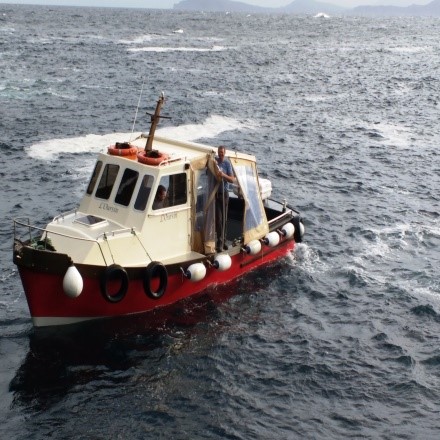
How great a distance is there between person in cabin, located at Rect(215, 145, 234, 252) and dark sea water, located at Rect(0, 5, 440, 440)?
5.84 feet

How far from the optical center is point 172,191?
63.0 feet

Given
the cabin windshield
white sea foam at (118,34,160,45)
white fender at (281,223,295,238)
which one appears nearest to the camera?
the cabin windshield

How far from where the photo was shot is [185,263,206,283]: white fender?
62.5ft

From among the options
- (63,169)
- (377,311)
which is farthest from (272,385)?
(63,169)

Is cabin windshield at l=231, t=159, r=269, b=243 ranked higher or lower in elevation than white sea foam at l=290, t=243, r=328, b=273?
higher

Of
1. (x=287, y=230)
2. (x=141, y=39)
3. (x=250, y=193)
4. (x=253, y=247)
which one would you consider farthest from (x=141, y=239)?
(x=141, y=39)

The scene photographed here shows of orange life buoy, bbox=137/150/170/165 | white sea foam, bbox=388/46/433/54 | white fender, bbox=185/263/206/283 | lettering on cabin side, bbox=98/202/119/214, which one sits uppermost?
orange life buoy, bbox=137/150/170/165

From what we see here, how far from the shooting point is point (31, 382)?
635 inches

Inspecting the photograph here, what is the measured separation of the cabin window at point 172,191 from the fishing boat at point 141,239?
0.09 feet

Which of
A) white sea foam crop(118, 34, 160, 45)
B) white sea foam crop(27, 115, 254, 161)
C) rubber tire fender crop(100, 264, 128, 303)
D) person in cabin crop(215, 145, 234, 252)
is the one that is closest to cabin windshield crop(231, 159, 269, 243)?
person in cabin crop(215, 145, 234, 252)

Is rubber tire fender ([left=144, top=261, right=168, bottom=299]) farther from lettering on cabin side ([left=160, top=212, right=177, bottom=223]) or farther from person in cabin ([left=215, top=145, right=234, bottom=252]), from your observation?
person in cabin ([left=215, top=145, right=234, bottom=252])

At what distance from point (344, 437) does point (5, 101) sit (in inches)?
1571

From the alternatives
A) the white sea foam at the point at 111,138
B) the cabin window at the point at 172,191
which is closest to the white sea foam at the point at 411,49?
the white sea foam at the point at 111,138

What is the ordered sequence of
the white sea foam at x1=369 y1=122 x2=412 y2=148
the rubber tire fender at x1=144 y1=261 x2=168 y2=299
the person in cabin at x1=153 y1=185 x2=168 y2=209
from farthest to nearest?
the white sea foam at x1=369 y1=122 x2=412 y2=148
the person in cabin at x1=153 y1=185 x2=168 y2=209
the rubber tire fender at x1=144 y1=261 x2=168 y2=299
